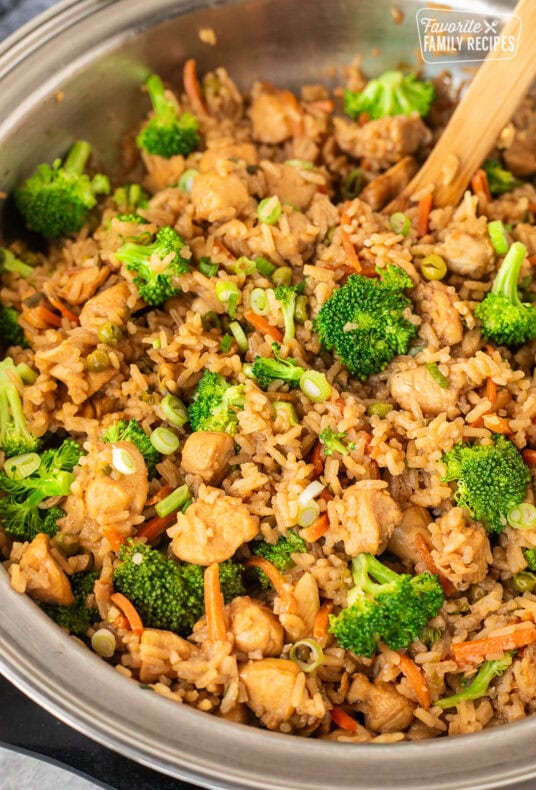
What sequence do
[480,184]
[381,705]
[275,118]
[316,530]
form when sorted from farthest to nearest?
[275,118] → [480,184] → [316,530] → [381,705]

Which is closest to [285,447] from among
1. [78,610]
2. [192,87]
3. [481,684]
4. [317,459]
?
[317,459]

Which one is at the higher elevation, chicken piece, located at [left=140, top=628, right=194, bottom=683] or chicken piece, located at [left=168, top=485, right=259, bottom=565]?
chicken piece, located at [left=168, top=485, right=259, bottom=565]

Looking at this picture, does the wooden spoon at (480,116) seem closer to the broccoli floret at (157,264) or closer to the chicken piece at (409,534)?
the broccoli floret at (157,264)

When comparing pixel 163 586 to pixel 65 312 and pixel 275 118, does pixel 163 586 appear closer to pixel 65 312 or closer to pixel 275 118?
pixel 65 312

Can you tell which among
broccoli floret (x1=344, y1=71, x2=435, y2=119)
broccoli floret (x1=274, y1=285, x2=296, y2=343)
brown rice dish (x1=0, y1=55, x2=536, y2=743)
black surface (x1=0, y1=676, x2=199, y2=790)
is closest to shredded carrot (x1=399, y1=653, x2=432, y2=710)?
brown rice dish (x1=0, y1=55, x2=536, y2=743)

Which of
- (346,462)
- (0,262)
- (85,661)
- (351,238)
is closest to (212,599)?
(85,661)

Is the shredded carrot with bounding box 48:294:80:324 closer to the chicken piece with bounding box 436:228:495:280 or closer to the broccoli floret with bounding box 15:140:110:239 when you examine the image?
the broccoli floret with bounding box 15:140:110:239

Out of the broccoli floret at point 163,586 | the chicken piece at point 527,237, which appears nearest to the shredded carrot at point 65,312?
the broccoli floret at point 163,586
